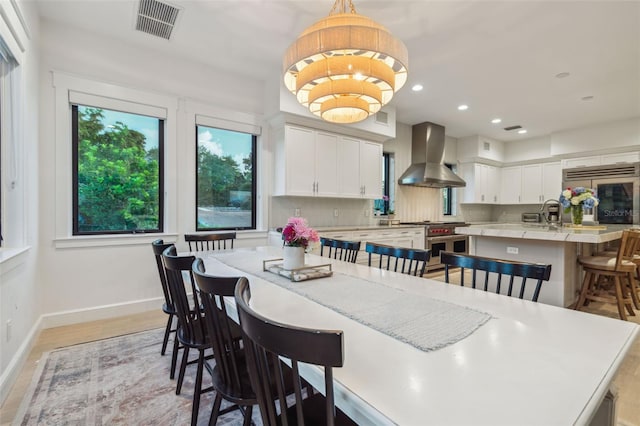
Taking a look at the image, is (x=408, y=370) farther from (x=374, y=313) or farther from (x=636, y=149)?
(x=636, y=149)

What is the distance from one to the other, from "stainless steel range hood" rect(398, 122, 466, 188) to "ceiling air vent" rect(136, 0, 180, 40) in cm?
419

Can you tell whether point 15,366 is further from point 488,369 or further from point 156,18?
point 156,18

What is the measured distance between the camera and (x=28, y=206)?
240cm

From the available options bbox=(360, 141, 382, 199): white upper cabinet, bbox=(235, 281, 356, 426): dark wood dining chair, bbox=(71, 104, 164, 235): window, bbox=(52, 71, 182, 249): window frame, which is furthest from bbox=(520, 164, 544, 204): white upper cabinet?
bbox=(235, 281, 356, 426): dark wood dining chair

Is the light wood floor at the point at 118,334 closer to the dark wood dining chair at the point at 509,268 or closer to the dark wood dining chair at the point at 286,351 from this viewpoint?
the dark wood dining chair at the point at 509,268

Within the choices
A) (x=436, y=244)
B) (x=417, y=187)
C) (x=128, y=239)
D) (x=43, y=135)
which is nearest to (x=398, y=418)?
(x=128, y=239)

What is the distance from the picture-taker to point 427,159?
5.68 meters

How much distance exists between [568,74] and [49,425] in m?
5.64

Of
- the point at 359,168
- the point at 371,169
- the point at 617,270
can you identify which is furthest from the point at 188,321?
the point at 617,270

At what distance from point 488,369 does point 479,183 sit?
680 centimetres

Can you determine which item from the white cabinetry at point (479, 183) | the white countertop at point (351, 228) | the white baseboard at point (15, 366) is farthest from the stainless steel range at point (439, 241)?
the white baseboard at point (15, 366)

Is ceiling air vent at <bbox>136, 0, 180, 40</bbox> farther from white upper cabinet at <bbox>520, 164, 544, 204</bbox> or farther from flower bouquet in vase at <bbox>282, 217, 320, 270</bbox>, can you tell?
white upper cabinet at <bbox>520, 164, 544, 204</bbox>

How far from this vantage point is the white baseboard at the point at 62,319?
6.21 ft

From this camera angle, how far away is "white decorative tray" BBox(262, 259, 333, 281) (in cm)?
170
